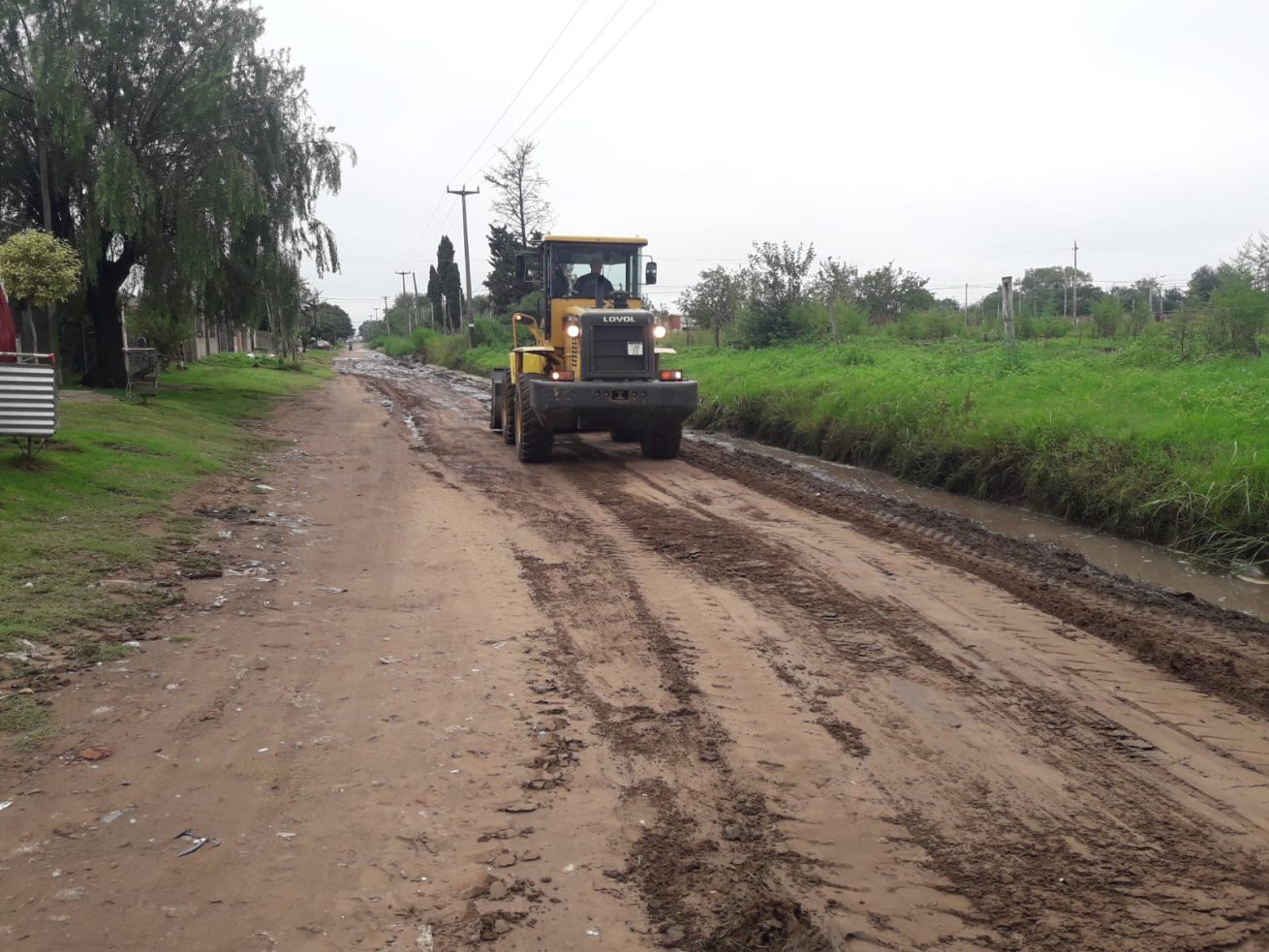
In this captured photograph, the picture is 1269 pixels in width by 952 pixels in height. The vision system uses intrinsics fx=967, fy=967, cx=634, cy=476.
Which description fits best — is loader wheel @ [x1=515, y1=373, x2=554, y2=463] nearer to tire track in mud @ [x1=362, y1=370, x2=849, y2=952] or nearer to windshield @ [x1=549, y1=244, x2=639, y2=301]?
windshield @ [x1=549, y1=244, x2=639, y2=301]

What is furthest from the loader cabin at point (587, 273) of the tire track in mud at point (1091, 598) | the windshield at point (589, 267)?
the tire track in mud at point (1091, 598)

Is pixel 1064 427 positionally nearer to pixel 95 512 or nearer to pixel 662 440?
pixel 662 440

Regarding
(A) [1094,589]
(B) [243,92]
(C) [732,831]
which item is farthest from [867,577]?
(B) [243,92]

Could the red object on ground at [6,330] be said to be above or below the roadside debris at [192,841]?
above

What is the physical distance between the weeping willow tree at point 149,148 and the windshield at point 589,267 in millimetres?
9099

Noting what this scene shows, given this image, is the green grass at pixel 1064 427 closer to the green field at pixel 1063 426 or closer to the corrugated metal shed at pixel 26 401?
the green field at pixel 1063 426

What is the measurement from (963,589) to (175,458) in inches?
375

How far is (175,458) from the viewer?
470 inches

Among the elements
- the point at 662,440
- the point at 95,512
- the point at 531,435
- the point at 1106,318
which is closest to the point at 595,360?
the point at 531,435

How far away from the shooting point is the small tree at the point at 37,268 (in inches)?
657

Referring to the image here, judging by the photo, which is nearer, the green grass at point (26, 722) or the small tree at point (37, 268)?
the green grass at point (26, 722)

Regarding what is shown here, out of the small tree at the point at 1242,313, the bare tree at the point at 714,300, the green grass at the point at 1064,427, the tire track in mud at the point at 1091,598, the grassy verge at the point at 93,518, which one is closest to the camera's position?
the tire track in mud at the point at 1091,598

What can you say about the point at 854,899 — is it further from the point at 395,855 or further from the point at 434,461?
the point at 434,461

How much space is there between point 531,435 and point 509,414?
8.05 ft
